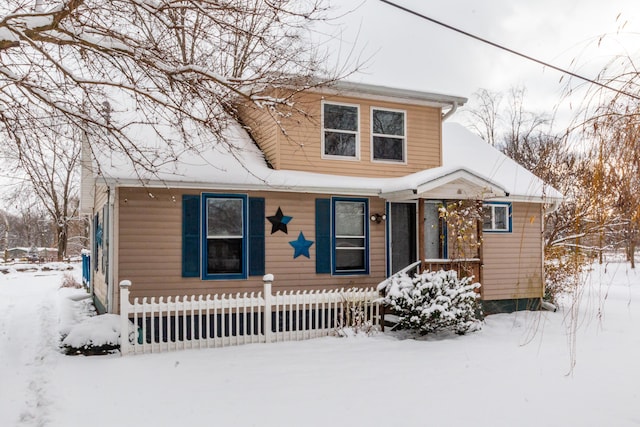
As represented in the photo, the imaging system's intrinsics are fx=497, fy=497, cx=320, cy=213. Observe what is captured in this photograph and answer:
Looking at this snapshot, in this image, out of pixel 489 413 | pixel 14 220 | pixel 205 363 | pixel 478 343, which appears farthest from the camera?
pixel 14 220

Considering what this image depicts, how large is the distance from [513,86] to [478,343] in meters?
17.0

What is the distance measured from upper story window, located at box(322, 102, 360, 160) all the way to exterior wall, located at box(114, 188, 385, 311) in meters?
1.35

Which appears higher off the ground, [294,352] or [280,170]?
[280,170]

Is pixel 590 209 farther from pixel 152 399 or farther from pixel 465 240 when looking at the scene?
pixel 465 240

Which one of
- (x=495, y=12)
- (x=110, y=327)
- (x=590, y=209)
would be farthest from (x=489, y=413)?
(x=110, y=327)

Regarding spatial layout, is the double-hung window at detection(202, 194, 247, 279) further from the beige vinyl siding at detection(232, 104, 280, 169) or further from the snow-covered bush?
the snow-covered bush

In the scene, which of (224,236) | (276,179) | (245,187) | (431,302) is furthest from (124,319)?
(431,302)

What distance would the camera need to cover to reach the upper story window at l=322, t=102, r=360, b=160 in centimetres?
1115

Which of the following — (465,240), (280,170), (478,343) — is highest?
(280,170)

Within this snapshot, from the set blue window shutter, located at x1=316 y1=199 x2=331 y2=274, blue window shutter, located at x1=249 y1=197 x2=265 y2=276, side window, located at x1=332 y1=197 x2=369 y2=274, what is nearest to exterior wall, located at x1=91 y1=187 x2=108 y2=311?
blue window shutter, located at x1=249 y1=197 x2=265 y2=276

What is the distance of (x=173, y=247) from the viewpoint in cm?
934

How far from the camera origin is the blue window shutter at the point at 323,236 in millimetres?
10508

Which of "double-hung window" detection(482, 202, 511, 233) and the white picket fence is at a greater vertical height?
"double-hung window" detection(482, 202, 511, 233)

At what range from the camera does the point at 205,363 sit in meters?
7.44
